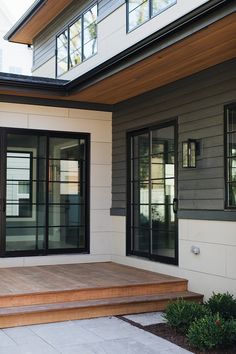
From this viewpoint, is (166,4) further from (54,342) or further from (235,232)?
(54,342)

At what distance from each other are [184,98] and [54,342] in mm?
3263

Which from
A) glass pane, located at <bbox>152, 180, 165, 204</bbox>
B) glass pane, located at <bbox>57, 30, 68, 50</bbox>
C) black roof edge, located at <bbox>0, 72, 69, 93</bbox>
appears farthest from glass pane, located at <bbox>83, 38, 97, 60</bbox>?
glass pane, located at <bbox>152, 180, 165, 204</bbox>

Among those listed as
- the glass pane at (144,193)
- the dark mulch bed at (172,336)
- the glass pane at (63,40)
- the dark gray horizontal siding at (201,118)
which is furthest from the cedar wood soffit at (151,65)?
the dark mulch bed at (172,336)

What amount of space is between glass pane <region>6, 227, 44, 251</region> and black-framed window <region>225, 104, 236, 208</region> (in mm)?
3047

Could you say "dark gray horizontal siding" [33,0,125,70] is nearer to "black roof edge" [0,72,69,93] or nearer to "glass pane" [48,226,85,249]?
"black roof edge" [0,72,69,93]

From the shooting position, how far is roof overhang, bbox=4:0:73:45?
8.82 metres

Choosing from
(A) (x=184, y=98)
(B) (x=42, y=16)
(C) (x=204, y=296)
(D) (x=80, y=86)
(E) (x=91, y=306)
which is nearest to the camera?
(E) (x=91, y=306)

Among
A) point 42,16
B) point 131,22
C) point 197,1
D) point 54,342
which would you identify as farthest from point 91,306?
point 42,16

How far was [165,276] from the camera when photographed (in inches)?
232

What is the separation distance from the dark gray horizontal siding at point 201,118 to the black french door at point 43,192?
54.0 inches

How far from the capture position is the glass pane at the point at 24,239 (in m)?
6.78

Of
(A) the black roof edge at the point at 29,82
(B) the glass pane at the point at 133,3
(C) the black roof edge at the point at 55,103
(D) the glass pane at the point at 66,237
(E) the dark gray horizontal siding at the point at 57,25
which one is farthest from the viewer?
(E) the dark gray horizontal siding at the point at 57,25

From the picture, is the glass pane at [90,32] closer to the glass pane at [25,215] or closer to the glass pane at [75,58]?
the glass pane at [75,58]

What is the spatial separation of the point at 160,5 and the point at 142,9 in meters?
0.42
